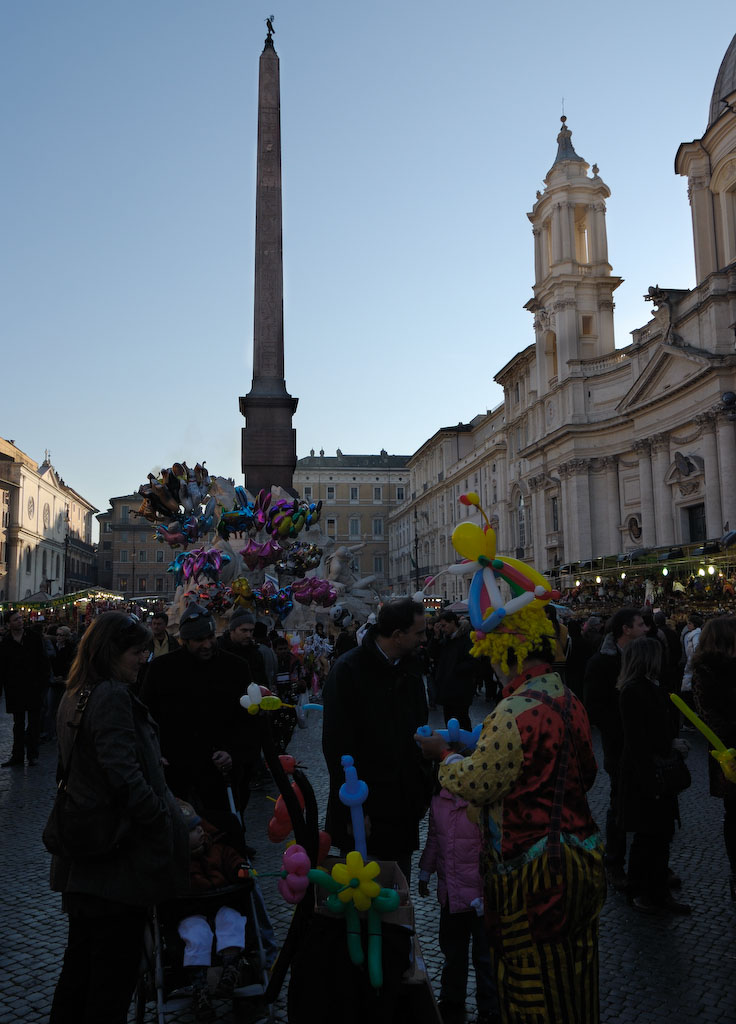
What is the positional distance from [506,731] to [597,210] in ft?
128

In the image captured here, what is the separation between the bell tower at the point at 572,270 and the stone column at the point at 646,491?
248 inches

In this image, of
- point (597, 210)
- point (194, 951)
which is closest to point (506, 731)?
point (194, 951)

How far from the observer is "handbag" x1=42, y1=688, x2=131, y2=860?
94.7 inches

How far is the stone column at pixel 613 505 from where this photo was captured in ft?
111

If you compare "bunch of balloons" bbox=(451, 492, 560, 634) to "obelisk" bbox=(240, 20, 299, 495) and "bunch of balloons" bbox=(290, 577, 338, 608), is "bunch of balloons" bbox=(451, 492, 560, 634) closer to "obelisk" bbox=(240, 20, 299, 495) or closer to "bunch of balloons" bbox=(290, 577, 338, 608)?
"bunch of balloons" bbox=(290, 577, 338, 608)

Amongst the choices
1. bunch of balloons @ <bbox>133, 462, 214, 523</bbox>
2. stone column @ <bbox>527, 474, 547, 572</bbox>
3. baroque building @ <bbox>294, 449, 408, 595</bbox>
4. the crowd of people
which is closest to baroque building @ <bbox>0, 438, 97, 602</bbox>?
baroque building @ <bbox>294, 449, 408, 595</bbox>

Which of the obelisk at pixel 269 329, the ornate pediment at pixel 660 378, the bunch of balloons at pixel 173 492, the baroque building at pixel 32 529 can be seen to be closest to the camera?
the bunch of balloons at pixel 173 492

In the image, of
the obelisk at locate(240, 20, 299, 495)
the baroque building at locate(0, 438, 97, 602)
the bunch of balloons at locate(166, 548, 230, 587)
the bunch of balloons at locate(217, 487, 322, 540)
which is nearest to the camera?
the bunch of balloons at locate(166, 548, 230, 587)

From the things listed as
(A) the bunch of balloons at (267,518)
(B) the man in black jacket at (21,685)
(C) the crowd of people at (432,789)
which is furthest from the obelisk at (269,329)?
(C) the crowd of people at (432,789)

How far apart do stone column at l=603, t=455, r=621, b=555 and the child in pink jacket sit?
105 feet

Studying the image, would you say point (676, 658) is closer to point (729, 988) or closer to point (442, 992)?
point (729, 988)

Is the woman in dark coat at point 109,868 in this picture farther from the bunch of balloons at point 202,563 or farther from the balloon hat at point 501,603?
the bunch of balloons at point 202,563

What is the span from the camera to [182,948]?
3072 mm

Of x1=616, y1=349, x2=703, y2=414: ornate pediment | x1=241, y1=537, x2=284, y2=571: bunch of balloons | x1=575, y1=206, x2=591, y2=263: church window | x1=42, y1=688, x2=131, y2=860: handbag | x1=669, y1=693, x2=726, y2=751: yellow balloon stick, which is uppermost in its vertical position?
x1=575, y1=206, x2=591, y2=263: church window
